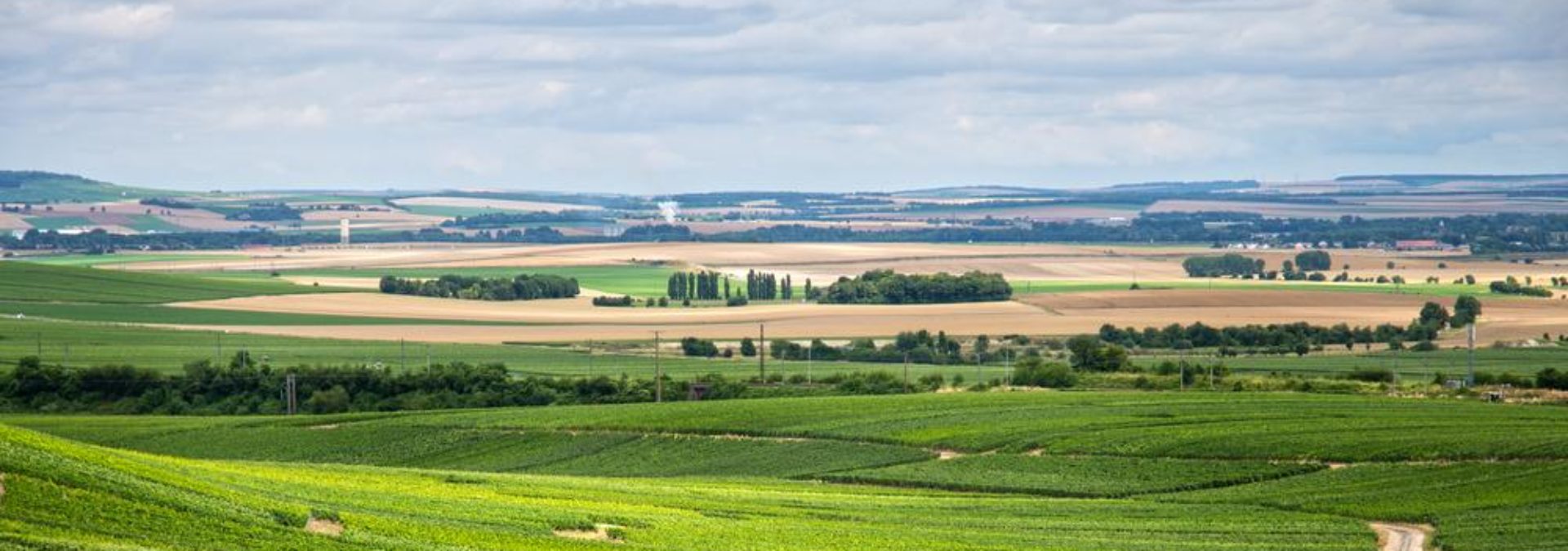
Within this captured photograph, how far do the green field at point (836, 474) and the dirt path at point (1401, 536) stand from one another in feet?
1.77

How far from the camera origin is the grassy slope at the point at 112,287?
5669 inches

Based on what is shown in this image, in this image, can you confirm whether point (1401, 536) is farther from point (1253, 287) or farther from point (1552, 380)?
point (1253, 287)

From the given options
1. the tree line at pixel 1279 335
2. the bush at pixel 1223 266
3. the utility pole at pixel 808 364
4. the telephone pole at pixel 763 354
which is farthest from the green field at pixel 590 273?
the tree line at pixel 1279 335

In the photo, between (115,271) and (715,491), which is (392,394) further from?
(115,271)

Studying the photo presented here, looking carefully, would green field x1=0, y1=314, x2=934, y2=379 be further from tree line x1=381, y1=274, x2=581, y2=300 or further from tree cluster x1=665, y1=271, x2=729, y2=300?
tree cluster x1=665, y1=271, x2=729, y2=300

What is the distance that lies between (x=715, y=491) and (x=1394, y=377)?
148 ft

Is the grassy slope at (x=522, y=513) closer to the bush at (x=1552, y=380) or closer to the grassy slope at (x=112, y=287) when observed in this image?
the bush at (x=1552, y=380)

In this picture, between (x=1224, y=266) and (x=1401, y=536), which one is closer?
(x=1401, y=536)

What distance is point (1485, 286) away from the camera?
488 feet

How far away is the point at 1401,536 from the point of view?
49.3 meters

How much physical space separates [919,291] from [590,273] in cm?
3766

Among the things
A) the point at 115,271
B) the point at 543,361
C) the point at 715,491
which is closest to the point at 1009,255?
the point at 115,271

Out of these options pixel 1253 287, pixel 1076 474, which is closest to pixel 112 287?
pixel 1253 287

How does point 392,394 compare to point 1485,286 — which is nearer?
point 392,394
